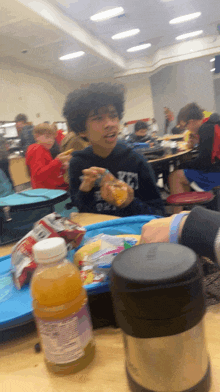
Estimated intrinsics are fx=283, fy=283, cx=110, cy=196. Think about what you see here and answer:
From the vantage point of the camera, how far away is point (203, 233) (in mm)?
498

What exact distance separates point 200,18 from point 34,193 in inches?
285

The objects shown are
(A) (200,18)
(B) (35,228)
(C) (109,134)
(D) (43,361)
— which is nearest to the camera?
(D) (43,361)

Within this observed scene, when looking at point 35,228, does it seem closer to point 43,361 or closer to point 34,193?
point 43,361

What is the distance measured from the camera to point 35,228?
25.6 inches

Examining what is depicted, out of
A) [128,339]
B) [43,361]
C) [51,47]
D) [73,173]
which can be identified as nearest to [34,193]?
[73,173]

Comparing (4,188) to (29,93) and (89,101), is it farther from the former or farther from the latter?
(29,93)

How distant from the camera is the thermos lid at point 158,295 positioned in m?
0.33

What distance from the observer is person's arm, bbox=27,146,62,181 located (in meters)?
2.27

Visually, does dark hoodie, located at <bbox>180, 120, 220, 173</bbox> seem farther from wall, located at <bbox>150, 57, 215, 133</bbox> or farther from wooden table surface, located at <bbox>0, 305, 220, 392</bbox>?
wall, located at <bbox>150, 57, 215, 133</bbox>

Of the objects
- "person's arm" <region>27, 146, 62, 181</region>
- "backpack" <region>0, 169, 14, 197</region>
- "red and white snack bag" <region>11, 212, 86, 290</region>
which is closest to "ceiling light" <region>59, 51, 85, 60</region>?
"person's arm" <region>27, 146, 62, 181</region>

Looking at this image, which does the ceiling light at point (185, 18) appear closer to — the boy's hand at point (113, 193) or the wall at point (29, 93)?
→ the wall at point (29, 93)

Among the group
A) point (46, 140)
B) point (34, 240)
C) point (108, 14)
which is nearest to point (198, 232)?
point (34, 240)

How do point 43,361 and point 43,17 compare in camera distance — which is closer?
point 43,361

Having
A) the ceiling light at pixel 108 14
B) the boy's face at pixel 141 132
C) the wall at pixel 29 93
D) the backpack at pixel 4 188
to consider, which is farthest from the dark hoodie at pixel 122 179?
the ceiling light at pixel 108 14
